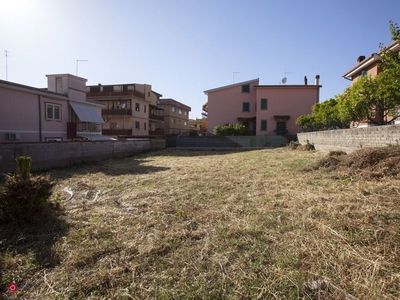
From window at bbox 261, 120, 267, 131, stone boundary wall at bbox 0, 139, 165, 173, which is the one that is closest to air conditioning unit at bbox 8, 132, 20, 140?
stone boundary wall at bbox 0, 139, 165, 173

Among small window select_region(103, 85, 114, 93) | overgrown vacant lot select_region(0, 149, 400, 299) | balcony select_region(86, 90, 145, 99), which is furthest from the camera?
small window select_region(103, 85, 114, 93)

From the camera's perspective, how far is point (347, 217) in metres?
3.59

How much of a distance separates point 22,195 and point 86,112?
18896mm

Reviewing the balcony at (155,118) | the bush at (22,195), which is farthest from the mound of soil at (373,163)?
the balcony at (155,118)

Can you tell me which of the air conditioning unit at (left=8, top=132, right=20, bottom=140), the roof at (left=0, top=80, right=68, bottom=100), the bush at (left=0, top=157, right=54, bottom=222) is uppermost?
the roof at (left=0, top=80, right=68, bottom=100)

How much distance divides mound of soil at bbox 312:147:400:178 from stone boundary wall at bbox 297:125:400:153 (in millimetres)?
850

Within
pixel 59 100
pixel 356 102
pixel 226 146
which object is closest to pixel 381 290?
pixel 356 102

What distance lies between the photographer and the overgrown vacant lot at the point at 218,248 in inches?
89.2

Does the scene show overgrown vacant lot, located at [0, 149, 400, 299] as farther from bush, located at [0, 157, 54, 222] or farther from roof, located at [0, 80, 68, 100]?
roof, located at [0, 80, 68, 100]

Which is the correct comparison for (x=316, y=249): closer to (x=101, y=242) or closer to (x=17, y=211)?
(x=101, y=242)

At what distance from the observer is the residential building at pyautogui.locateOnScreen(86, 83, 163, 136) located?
111ft

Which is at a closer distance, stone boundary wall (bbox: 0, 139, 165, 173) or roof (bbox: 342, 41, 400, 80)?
stone boundary wall (bbox: 0, 139, 165, 173)

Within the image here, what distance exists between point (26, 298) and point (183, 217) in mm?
2339

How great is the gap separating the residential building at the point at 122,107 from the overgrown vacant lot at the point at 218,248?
3060cm
